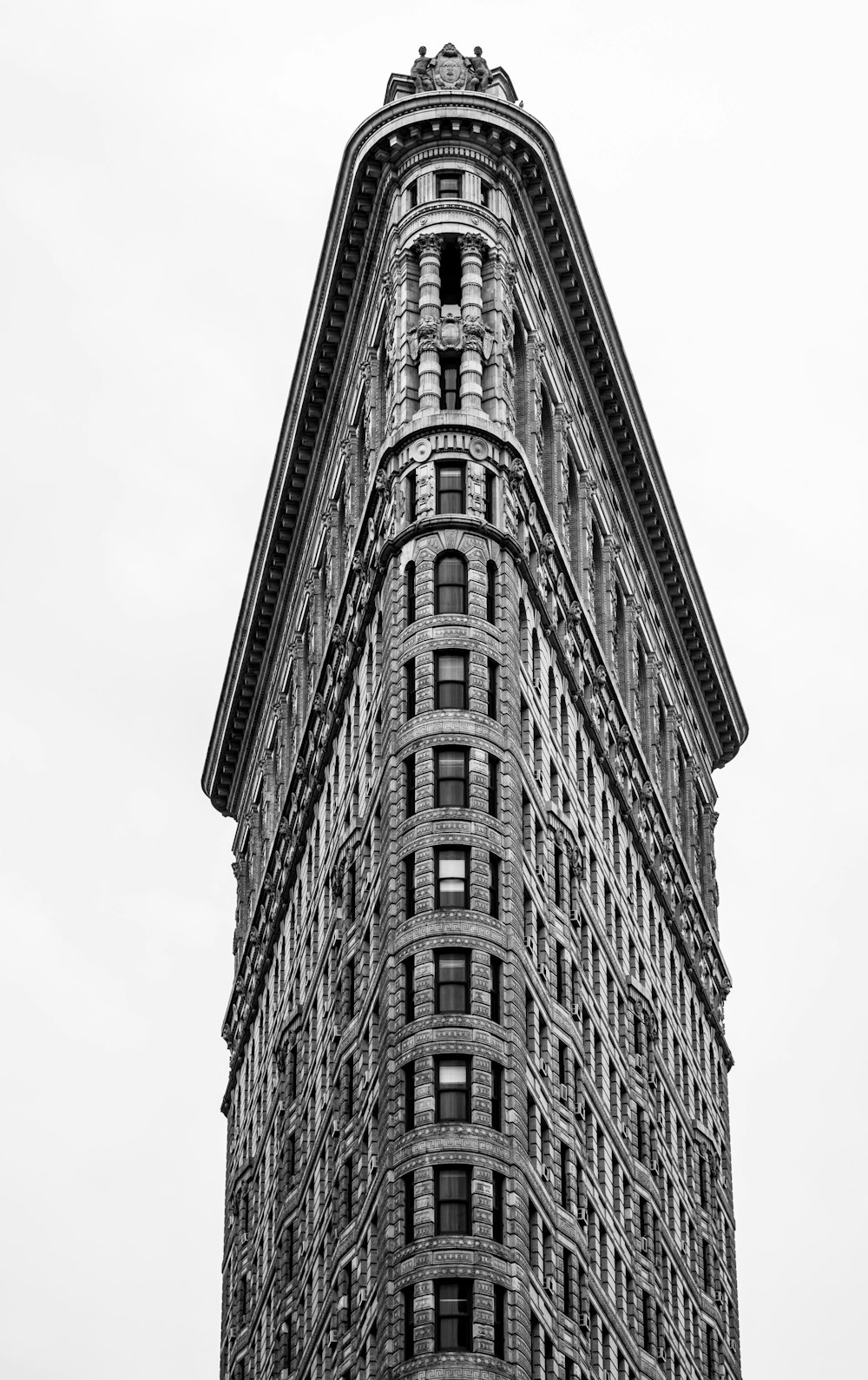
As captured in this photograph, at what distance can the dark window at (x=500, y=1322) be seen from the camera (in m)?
97.9

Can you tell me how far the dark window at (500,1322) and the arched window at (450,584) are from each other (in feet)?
87.7

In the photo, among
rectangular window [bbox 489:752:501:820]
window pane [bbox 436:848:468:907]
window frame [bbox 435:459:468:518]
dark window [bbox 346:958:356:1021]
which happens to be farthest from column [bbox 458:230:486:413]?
dark window [bbox 346:958:356:1021]

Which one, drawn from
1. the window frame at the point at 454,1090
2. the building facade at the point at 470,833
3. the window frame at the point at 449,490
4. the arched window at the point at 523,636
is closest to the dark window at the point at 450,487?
the window frame at the point at 449,490

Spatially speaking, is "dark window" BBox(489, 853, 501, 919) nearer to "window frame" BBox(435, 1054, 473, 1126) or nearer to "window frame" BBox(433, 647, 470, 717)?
"window frame" BBox(433, 647, 470, 717)

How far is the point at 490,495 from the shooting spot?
117125 mm

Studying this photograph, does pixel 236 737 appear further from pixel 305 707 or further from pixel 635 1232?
pixel 635 1232

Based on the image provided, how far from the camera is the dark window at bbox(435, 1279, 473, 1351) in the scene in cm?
9744

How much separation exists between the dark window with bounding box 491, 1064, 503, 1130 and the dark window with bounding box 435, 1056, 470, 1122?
0.94 meters

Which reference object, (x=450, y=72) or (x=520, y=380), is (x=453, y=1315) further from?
(x=450, y=72)

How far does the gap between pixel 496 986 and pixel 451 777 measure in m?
8.19

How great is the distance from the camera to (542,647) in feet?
399

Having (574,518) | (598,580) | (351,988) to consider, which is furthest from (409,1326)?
(598,580)

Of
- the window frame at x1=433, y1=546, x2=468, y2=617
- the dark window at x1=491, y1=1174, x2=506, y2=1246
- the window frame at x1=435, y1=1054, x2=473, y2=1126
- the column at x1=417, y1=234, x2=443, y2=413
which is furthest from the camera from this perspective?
the column at x1=417, y1=234, x2=443, y2=413

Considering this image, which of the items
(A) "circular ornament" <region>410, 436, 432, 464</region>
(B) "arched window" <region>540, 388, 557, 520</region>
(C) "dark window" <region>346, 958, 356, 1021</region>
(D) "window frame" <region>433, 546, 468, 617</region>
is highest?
(B) "arched window" <region>540, 388, 557, 520</region>
